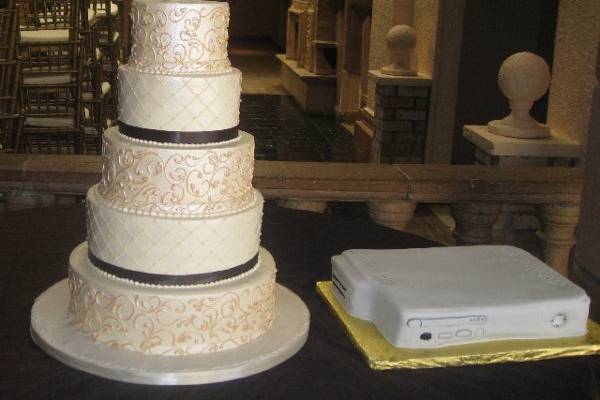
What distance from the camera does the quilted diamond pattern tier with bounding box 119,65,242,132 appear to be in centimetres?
135

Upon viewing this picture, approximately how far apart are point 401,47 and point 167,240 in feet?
15.6

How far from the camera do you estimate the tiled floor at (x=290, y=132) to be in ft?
23.2

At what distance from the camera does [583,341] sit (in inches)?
58.3

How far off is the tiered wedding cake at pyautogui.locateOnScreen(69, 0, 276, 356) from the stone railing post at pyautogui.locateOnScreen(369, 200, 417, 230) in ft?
4.19

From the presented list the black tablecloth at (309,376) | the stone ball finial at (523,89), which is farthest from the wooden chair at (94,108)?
the black tablecloth at (309,376)

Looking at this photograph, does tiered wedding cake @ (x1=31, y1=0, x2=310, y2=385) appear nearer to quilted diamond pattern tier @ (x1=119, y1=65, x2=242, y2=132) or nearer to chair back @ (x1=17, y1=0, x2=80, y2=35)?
quilted diamond pattern tier @ (x1=119, y1=65, x2=242, y2=132)

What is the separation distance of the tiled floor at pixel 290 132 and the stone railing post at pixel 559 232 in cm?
415

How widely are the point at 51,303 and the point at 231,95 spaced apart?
498 millimetres

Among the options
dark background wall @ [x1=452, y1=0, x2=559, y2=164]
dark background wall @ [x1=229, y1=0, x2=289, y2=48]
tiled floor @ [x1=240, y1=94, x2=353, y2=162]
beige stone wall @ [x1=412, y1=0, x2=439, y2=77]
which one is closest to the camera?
dark background wall @ [x1=452, y1=0, x2=559, y2=164]

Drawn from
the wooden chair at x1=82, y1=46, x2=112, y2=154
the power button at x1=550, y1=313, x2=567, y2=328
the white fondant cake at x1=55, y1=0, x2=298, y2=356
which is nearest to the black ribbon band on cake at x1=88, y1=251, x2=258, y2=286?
the white fondant cake at x1=55, y1=0, x2=298, y2=356

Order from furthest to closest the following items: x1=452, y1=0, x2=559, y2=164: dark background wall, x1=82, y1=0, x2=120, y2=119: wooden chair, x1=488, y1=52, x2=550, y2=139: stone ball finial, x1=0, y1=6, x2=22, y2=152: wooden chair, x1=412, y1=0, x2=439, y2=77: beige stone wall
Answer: x1=412, y1=0, x2=439, y2=77: beige stone wall
x1=452, y1=0, x2=559, y2=164: dark background wall
x1=82, y1=0, x2=120, y2=119: wooden chair
x1=0, y1=6, x2=22, y2=152: wooden chair
x1=488, y1=52, x2=550, y2=139: stone ball finial

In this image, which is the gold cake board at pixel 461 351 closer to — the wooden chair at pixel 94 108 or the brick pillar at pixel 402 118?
the wooden chair at pixel 94 108

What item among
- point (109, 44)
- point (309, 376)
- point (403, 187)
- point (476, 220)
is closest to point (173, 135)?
point (309, 376)

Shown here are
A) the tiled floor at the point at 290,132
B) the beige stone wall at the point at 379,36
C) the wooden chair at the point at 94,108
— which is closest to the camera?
the wooden chair at the point at 94,108
